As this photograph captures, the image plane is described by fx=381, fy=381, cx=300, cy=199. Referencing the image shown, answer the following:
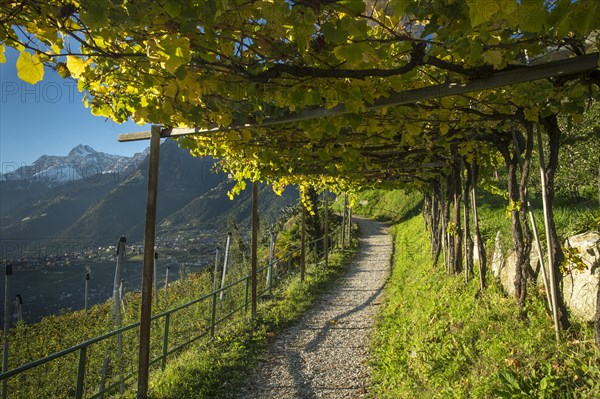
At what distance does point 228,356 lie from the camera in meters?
5.98

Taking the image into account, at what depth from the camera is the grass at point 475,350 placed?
314 cm

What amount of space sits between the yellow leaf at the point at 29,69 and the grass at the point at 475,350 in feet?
12.6

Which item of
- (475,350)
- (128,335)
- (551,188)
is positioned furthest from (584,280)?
(128,335)

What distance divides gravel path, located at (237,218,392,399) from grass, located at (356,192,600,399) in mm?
319

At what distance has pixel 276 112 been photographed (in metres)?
3.46

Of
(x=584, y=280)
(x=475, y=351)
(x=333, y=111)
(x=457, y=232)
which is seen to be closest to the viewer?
(x=333, y=111)

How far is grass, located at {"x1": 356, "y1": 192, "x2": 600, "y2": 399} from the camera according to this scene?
3143 mm

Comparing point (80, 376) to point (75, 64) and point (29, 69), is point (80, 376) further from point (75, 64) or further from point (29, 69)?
point (29, 69)

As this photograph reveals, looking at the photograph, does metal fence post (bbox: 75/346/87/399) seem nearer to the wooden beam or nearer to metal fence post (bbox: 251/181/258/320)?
the wooden beam

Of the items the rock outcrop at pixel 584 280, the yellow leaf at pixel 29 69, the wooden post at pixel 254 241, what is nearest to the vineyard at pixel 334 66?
the yellow leaf at pixel 29 69

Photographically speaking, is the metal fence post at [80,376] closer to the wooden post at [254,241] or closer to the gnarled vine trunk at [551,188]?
the wooden post at [254,241]

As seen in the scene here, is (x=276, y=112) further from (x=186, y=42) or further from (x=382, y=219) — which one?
(x=382, y=219)

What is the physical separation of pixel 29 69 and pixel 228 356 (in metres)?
5.15

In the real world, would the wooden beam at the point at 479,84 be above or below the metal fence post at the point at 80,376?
above
